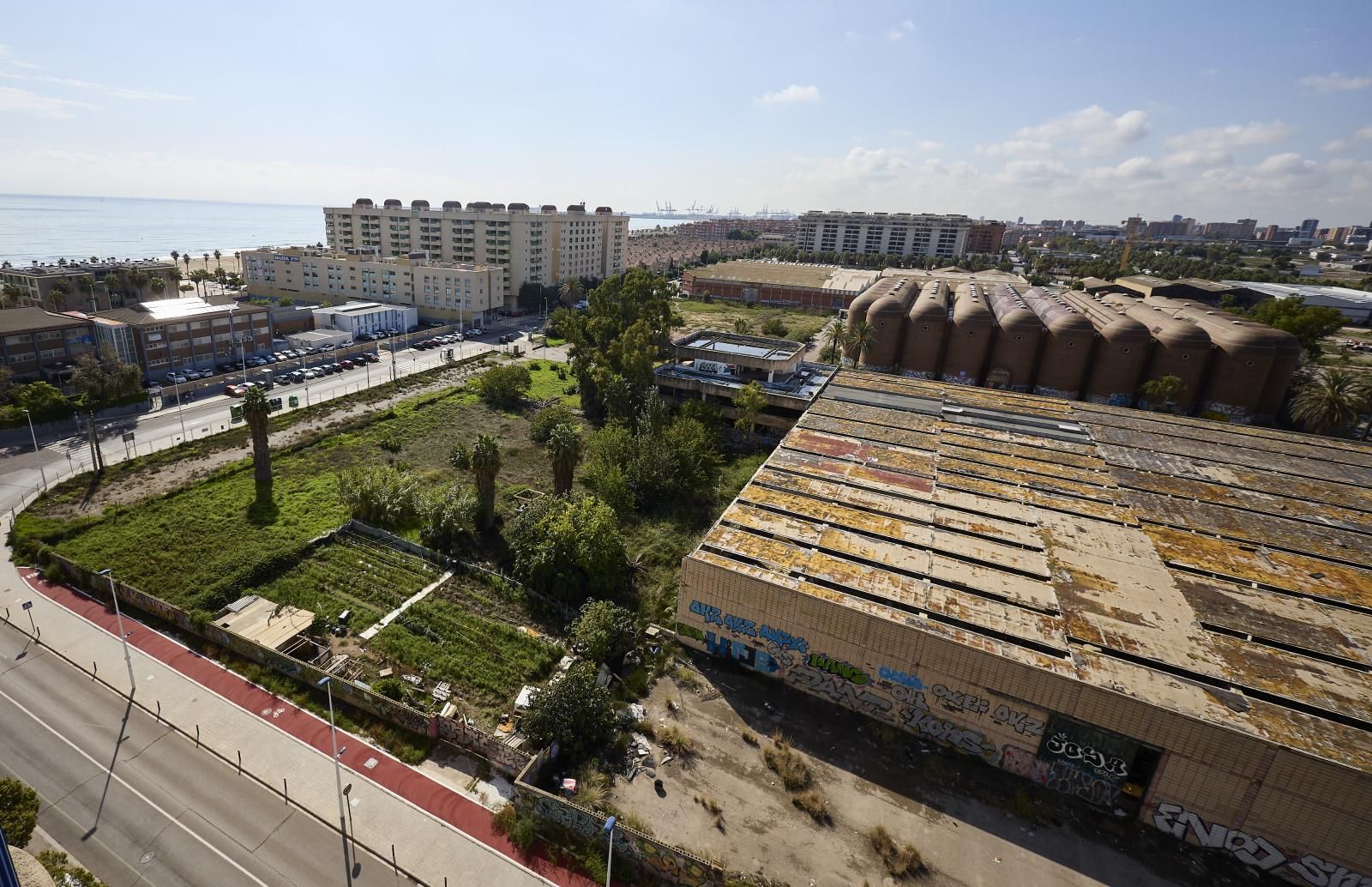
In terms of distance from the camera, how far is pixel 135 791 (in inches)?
975

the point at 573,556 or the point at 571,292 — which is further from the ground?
the point at 571,292

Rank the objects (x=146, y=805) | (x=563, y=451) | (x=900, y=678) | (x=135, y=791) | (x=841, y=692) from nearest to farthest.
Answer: (x=146, y=805) < (x=135, y=791) < (x=900, y=678) < (x=841, y=692) < (x=563, y=451)

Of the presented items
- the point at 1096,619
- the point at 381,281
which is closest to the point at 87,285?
the point at 381,281

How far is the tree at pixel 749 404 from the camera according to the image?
62.8 meters

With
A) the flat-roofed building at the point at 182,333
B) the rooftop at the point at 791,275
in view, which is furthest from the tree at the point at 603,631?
the rooftop at the point at 791,275

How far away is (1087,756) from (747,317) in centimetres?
11625

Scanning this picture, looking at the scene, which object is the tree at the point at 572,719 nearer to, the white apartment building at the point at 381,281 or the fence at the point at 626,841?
the fence at the point at 626,841

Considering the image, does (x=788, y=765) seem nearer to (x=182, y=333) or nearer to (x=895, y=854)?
(x=895, y=854)

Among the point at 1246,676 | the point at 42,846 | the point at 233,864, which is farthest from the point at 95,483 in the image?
the point at 1246,676

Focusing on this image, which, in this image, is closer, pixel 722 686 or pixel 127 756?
pixel 127 756

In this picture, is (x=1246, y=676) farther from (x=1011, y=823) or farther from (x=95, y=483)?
(x=95, y=483)

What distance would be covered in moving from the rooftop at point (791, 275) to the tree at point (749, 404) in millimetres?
88683

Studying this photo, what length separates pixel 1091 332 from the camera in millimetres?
71062

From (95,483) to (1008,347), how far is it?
89.7m
